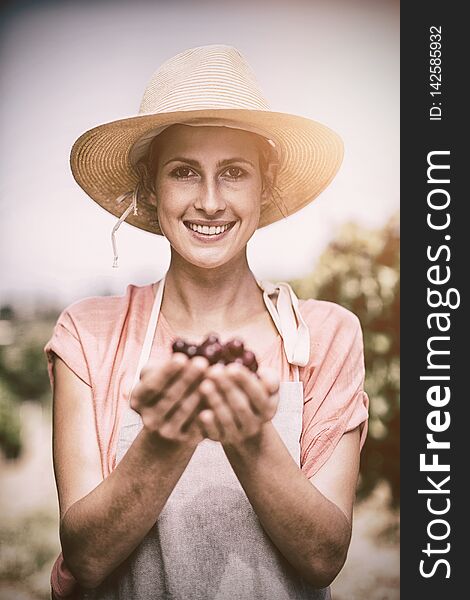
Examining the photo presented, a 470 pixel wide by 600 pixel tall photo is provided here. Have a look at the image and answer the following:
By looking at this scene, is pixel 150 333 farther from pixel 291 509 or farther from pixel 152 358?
pixel 291 509

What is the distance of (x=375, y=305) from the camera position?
1.94 metres

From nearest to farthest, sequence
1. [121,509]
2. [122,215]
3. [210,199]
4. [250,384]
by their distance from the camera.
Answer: [250,384] → [121,509] → [210,199] → [122,215]

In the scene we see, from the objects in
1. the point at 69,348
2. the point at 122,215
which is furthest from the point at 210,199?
the point at 69,348

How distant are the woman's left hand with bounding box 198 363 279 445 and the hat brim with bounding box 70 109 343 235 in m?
0.66

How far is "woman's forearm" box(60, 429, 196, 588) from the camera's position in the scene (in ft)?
4.52

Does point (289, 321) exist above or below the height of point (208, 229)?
below

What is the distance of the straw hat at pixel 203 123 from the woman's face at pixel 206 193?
0.04 m

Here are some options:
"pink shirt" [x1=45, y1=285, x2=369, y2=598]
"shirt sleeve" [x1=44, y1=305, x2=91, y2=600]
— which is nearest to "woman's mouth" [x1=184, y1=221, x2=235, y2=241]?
"pink shirt" [x1=45, y1=285, x2=369, y2=598]

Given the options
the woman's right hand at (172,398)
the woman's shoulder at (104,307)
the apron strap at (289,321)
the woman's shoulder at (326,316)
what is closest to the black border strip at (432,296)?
the woman's shoulder at (326,316)

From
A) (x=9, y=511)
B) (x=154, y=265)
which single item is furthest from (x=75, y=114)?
(x=9, y=511)

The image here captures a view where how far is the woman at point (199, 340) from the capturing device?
1533mm

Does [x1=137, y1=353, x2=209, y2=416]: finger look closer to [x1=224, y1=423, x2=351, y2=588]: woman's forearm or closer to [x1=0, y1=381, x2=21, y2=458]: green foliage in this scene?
[x1=224, y1=423, x2=351, y2=588]: woman's forearm

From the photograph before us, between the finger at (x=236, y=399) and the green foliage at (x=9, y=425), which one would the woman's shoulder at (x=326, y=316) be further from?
the green foliage at (x=9, y=425)

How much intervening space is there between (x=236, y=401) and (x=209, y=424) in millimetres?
80
